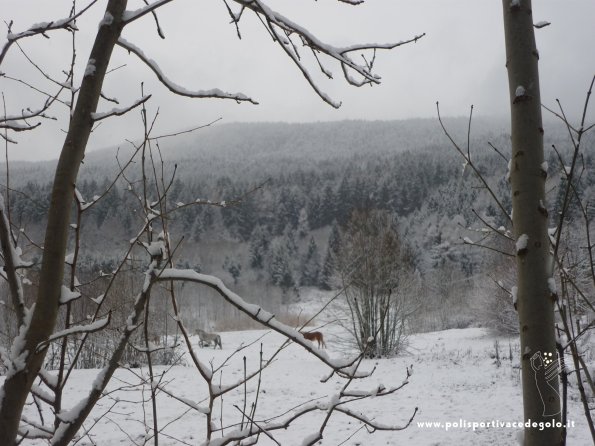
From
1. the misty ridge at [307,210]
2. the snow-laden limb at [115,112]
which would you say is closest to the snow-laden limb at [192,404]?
the snow-laden limb at [115,112]

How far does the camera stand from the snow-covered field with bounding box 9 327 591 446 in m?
6.00

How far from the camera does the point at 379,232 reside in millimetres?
13836

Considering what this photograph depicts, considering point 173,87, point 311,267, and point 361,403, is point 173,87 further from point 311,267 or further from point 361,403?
point 311,267

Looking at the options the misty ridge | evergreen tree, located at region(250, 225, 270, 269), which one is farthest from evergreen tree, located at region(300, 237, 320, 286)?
evergreen tree, located at region(250, 225, 270, 269)

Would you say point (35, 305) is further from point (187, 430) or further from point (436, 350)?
point (436, 350)

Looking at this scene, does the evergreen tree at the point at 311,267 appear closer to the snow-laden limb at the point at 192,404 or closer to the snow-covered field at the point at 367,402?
the snow-covered field at the point at 367,402

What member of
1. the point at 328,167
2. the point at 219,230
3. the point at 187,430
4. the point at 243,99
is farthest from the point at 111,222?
the point at 243,99

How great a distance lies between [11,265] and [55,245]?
172mm

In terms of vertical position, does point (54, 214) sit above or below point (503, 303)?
above

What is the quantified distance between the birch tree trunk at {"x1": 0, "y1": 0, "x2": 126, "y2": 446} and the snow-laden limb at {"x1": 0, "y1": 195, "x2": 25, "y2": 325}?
3.3 inches

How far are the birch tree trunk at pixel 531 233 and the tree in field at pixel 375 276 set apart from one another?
39.4 ft

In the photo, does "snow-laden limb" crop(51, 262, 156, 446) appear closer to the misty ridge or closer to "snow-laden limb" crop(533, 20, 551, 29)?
"snow-laden limb" crop(533, 20, 551, 29)

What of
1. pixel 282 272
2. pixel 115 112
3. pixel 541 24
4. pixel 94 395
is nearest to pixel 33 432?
pixel 94 395

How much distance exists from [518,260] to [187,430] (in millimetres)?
6613
